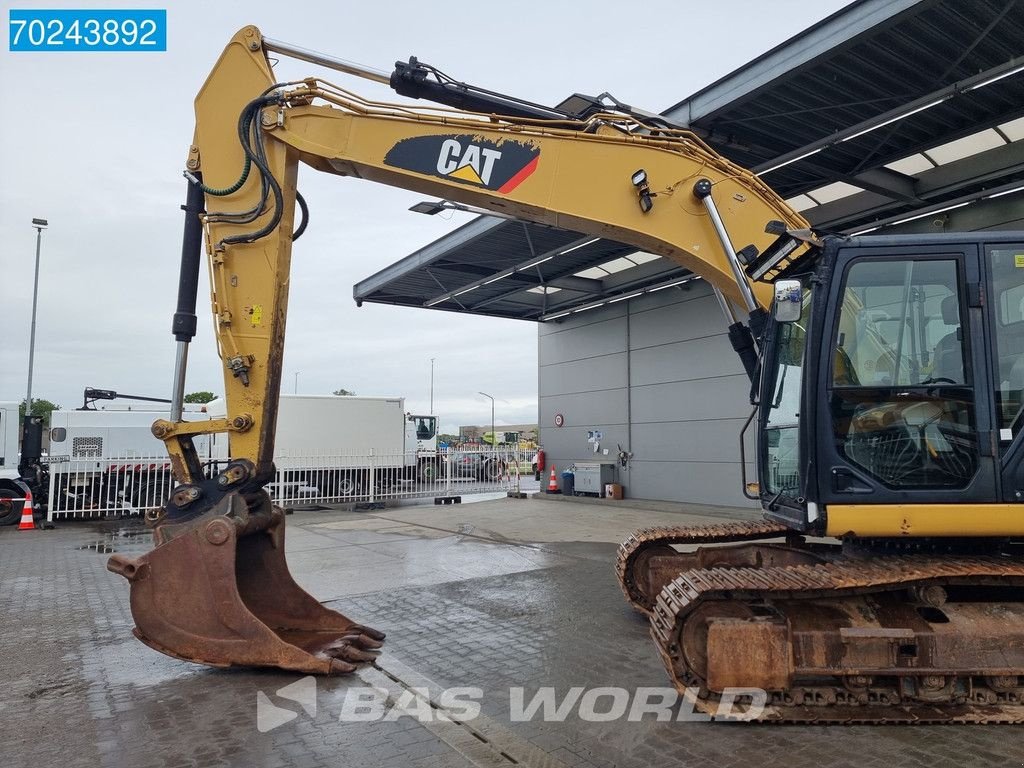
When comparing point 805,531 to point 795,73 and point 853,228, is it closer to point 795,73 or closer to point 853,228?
point 795,73

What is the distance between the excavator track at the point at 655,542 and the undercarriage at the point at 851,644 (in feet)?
4.65

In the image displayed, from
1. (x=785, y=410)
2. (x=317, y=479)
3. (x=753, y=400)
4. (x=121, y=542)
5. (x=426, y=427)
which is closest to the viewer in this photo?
(x=785, y=410)

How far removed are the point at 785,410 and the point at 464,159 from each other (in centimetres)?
305

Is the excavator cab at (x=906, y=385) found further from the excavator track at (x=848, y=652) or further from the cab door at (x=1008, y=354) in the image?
the excavator track at (x=848, y=652)

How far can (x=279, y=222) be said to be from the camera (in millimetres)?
5160

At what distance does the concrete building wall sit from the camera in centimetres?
1485

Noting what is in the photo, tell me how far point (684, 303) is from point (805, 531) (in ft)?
39.2

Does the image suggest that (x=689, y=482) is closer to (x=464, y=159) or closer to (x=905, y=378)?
(x=905, y=378)

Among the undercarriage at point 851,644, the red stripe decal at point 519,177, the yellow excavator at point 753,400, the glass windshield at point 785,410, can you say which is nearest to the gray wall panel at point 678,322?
the yellow excavator at point 753,400

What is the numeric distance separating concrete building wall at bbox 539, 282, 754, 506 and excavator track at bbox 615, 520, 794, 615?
8605 millimetres

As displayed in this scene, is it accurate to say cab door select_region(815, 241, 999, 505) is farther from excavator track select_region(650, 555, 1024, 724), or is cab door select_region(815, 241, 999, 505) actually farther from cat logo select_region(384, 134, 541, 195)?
cat logo select_region(384, 134, 541, 195)

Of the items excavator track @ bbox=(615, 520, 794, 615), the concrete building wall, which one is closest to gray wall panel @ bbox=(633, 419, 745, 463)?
the concrete building wall

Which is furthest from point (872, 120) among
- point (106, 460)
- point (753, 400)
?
point (106, 460)

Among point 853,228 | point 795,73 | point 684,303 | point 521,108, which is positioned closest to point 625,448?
point 684,303
